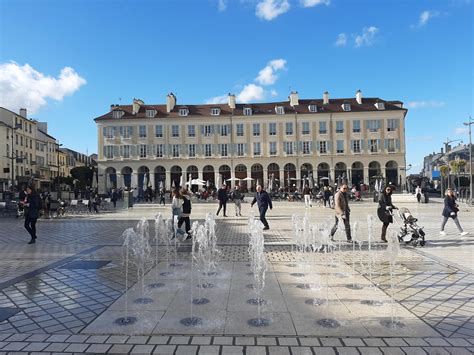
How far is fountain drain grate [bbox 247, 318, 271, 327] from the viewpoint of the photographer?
186 inches

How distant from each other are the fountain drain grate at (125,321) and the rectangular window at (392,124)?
6057cm

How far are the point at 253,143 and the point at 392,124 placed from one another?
22.0m

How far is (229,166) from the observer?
60.7 meters

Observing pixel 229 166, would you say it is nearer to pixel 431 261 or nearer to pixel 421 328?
pixel 431 261

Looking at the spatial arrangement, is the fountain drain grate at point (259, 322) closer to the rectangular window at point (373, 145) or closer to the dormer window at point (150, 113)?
the rectangular window at point (373, 145)

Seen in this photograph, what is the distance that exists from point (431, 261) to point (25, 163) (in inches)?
2773

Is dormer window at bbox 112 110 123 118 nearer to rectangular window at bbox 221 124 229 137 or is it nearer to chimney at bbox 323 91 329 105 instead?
rectangular window at bbox 221 124 229 137

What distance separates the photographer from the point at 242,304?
5543 mm

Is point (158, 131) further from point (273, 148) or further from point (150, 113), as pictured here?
point (273, 148)

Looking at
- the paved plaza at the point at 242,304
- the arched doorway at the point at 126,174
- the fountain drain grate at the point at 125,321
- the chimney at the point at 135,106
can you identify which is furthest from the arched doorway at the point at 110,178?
the fountain drain grate at the point at 125,321

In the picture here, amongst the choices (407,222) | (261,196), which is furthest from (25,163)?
(407,222)

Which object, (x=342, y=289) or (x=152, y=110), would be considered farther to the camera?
(x=152, y=110)

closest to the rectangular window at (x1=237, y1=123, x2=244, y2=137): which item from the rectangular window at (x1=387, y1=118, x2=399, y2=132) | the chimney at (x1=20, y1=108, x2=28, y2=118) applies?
the rectangular window at (x1=387, y1=118, x2=399, y2=132)

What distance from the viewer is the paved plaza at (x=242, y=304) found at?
419 cm
